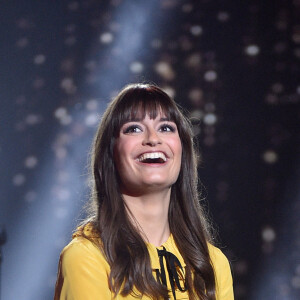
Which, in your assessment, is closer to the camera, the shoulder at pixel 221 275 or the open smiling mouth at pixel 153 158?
the open smiling mouth at pixel 153 158

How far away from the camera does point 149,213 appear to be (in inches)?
57.7

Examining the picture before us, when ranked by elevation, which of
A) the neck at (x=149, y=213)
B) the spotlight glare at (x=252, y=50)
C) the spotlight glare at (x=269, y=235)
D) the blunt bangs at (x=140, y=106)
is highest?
the spotlight glare at (x=252, y=50)

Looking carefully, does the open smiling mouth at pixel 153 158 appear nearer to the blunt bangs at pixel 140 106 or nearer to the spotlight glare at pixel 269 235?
the blunt bangs at pixel 140 106

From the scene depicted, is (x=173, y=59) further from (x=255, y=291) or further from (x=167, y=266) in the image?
(x=167, y=266)

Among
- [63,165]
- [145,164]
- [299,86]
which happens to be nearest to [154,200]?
[145,164]

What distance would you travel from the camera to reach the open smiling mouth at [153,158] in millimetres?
1406

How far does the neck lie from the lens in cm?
146

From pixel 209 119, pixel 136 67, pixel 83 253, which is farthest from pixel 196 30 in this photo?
pixel 83 253

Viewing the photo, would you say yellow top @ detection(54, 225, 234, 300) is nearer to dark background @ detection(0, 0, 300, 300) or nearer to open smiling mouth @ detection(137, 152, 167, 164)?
open smiling mouth @ detection(137, 152, 167, 164)

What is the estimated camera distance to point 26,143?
2.68 meters

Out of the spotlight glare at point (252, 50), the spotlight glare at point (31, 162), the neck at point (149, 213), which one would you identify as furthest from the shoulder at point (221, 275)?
the spotlight glare at point (252, 50)

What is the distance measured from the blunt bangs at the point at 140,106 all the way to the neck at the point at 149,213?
191 mm

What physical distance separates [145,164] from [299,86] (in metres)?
1.54

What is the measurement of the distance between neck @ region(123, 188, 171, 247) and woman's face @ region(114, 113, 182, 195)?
0.08 ft
